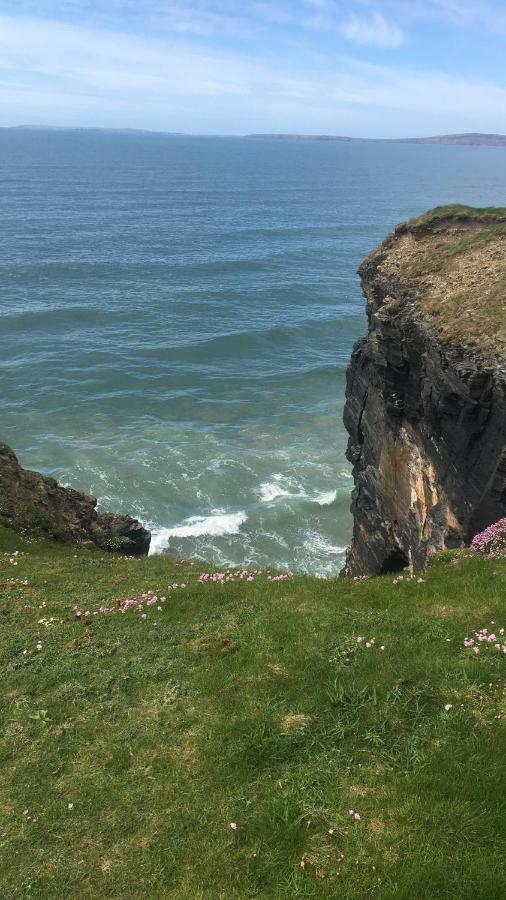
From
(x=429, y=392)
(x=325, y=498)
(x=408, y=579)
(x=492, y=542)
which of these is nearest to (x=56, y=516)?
(x=429, y=392)

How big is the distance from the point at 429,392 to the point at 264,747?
1861 cm

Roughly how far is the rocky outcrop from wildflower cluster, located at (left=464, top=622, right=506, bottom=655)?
21.8m

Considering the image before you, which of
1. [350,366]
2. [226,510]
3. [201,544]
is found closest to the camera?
[350,366]

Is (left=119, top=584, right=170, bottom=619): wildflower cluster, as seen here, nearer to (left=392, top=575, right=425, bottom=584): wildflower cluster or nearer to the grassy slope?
(left=392, top=575, right=425, bottom=584): wildflower cluster

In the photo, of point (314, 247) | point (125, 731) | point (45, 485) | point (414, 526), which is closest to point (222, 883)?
point (125, 731)

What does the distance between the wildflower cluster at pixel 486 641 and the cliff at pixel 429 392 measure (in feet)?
31.3

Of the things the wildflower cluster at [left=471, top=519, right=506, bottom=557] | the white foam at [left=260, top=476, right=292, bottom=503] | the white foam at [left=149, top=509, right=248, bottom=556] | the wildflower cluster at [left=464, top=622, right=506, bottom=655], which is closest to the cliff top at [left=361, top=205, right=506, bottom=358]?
the wildflower cluster at [left=471, top=519, right=506, bottom=557]

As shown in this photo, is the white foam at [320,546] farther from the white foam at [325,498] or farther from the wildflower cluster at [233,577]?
the wildflower cluster at [233,577]

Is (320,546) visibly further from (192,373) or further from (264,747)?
(264,747)

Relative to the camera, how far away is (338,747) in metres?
11.0

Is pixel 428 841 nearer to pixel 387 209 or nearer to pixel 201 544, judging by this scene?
pixel 201 544

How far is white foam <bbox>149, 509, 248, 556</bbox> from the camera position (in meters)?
45.6

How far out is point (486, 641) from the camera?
13227 mm

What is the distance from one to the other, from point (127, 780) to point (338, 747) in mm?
3910
